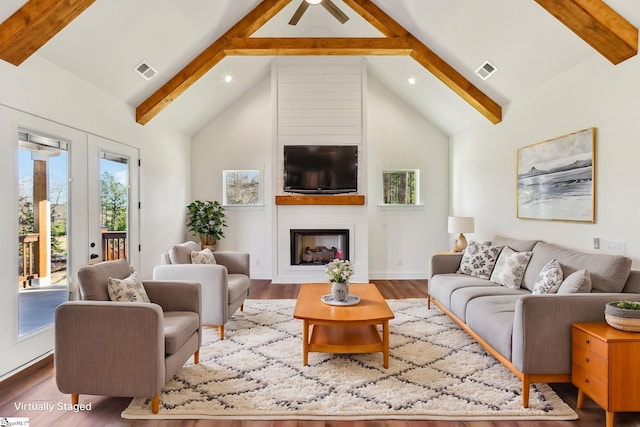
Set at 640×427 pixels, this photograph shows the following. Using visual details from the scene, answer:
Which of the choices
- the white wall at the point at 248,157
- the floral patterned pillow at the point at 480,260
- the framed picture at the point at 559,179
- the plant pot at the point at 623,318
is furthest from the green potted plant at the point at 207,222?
the plant pot at the point at 623,318

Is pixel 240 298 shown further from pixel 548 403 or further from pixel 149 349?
pixel 548 403

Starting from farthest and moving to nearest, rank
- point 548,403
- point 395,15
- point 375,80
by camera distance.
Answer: point 375,80 < point 395,15 < point 548,403

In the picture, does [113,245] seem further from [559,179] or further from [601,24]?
[601,24]

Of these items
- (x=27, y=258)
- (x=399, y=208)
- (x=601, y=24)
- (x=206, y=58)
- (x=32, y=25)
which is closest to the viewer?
(x=32, y=25)

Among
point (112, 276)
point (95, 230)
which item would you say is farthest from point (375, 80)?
point (112, 276)

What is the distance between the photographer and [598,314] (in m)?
2.46

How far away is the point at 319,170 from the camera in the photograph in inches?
248

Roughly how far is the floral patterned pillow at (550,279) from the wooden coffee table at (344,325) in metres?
1.24

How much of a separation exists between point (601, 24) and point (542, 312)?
86.9 inches

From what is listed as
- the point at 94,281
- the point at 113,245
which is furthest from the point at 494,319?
the point at 113,245

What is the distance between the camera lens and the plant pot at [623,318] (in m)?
2.21

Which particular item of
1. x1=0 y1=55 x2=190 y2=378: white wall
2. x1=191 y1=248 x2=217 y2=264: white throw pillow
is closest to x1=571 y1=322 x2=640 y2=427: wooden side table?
x1=191 y1=248 x2=217 y2=264: white throw pillow

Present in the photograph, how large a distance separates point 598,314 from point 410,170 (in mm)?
4600

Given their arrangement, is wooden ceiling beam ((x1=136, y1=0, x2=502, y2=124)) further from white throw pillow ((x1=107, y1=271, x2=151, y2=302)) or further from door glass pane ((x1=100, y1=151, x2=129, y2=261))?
white throw pillow ((x1=107, y1=271, x2=151, y2=302))
